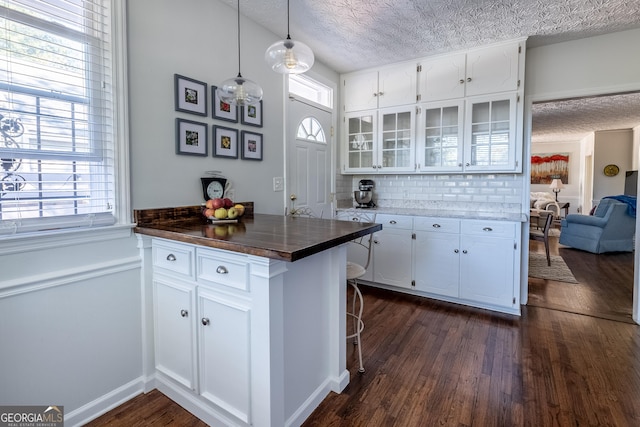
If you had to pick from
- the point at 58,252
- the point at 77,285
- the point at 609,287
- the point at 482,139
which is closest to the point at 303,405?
the point at 77,285

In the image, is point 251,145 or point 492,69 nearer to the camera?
point 251,145

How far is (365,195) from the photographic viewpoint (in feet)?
12.6

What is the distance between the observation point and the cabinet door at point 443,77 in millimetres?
3213

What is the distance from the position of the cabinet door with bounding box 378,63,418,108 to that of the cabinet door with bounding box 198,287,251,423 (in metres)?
2.93

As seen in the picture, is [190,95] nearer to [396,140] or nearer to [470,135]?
[396,140]

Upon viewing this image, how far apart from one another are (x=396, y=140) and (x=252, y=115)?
1.75 m

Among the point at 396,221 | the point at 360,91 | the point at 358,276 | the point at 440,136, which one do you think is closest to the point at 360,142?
the point at 360,91

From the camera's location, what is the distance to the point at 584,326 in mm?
2666

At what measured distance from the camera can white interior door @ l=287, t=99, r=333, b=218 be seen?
10.1 ft

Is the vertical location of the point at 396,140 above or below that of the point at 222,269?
above

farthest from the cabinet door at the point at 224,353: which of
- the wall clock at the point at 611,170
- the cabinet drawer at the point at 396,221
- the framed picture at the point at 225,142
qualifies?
the wall clock at the point at 611,170

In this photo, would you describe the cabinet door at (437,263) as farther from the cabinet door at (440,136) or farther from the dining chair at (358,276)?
the cabinet door at (440,136)

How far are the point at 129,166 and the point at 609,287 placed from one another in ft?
15.7

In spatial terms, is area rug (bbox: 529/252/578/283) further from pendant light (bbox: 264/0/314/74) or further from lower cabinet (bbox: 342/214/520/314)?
pendant light (bbox: 264/0/314/74)
